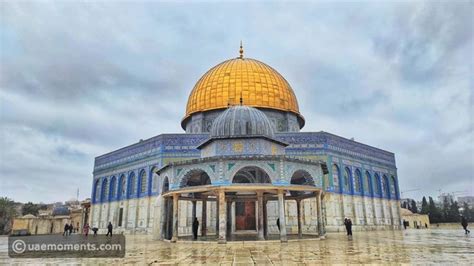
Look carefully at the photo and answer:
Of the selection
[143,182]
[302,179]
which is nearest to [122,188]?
[143,182]

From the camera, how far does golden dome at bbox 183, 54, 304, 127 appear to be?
28.4m

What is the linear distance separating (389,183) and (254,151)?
20.6 metres

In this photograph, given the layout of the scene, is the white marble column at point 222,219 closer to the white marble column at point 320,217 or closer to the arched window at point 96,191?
the white marble column at point 320,217

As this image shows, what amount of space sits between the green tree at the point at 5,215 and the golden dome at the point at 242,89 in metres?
25.6

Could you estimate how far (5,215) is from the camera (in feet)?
128

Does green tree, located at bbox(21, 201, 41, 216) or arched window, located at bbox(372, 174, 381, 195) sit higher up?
arched window, located at bbox(372, 174, 381, 195)

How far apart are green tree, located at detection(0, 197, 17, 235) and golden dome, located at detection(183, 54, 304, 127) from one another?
25600mm

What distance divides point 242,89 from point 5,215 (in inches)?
1281

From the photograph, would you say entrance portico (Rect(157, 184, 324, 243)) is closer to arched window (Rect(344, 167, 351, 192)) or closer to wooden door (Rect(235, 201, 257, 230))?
wooden door (Rect(235, 201, 257, 230))

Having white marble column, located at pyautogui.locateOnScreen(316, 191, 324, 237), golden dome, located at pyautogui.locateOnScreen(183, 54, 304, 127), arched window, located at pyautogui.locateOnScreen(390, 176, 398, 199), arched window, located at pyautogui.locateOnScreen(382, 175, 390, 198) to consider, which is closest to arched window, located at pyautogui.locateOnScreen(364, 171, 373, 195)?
arched window, located at pyautogui.locateOnScreen(382, 175, 390, 198)

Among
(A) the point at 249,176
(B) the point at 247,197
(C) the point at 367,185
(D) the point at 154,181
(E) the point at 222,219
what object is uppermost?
(D) the point at 154,181

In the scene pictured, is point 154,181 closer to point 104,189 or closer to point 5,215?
point 104,189

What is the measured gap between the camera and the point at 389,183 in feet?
102

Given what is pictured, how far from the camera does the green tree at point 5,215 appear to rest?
3797 cm
